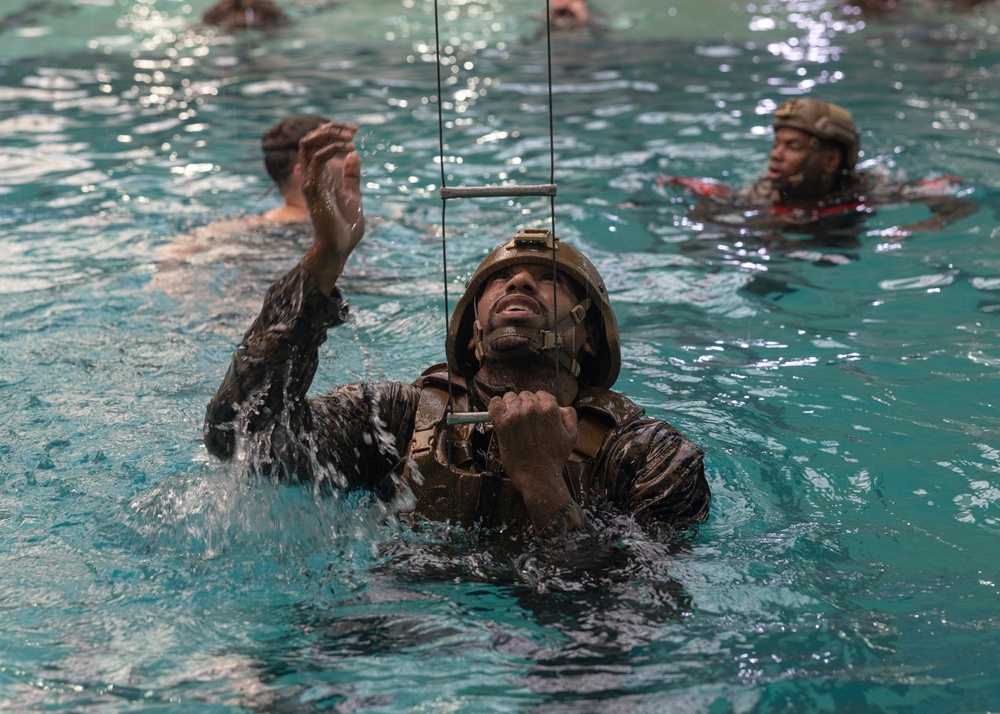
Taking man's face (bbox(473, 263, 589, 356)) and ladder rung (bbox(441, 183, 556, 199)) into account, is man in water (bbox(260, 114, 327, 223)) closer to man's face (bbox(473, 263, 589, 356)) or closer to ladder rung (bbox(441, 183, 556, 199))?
man's face (bbox(473, 263, 589, 356))

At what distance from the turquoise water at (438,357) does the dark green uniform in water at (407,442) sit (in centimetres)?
16

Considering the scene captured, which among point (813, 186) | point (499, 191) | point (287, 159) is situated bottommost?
point (813, 186)

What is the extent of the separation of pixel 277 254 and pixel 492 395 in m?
4.16

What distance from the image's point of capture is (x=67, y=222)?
30.1 feet

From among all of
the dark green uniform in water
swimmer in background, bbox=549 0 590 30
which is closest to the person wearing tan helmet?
the dark green uniform in water

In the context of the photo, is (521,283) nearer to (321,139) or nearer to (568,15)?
(321,139)

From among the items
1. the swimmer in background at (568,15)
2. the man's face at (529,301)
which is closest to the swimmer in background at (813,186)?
the man's face at (529,301)

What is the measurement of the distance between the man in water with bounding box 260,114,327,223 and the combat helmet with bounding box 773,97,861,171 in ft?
11.8

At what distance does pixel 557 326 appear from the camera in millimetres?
4328

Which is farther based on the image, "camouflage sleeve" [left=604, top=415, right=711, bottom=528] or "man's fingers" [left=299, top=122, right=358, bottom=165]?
"camouflage sleeve" [left=604, top=415, right=711, bottom=528]

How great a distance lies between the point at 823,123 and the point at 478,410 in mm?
5694

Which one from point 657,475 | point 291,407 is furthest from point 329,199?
point 657,475

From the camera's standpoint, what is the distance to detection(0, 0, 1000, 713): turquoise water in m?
3.76

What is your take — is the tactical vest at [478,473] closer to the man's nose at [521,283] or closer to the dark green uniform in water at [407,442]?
the dark green uniform in water at [407,442]
